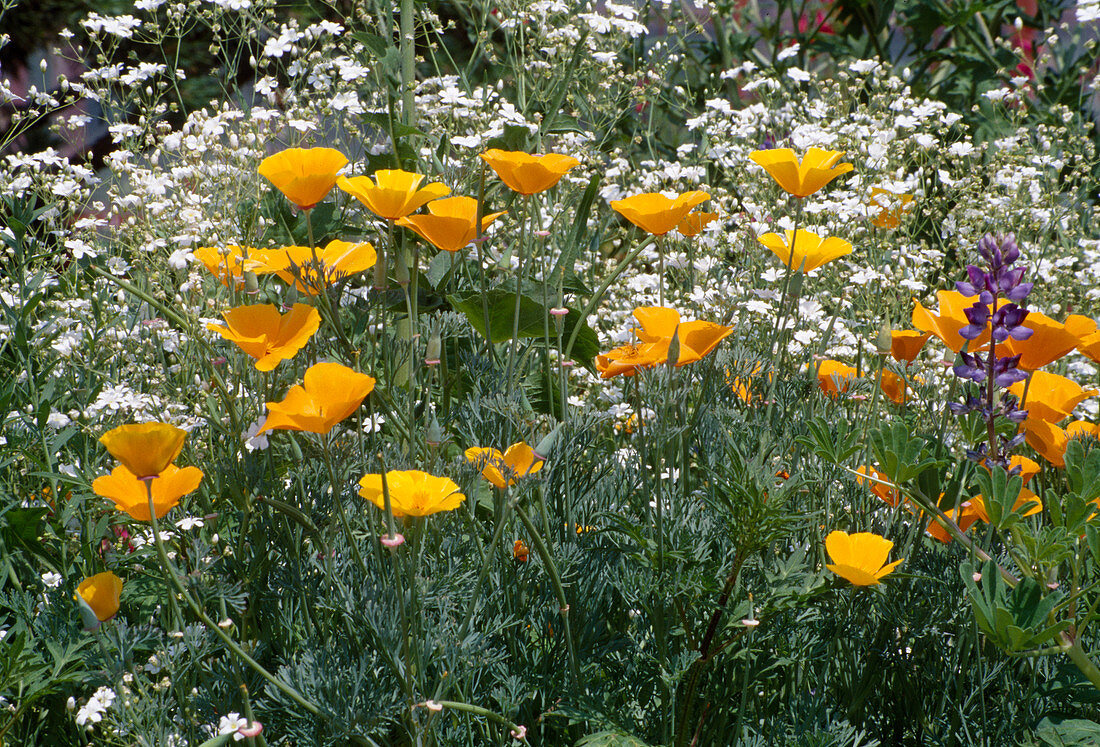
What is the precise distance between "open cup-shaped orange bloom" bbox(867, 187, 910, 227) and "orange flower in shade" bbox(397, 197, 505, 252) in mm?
1197

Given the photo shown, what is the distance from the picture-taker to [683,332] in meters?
1.30

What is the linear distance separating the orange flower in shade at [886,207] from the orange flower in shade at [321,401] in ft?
5.30

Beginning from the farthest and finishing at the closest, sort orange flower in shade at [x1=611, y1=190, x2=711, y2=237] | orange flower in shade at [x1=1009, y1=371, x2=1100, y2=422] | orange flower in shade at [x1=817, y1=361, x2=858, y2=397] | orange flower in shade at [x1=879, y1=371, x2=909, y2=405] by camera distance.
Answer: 1. orange flower in shade at [x1=879, y1=371, x2=909, y2=405]
2. orange flower in shade at [x1=817, y1=361, x2=858, y2=397]
3. orange flower in shade at [x1=611, y1=190, x2=711, y2=237]
4. orange flower in shade at [x1=1009, y1=371, x2=1100, y2=422]

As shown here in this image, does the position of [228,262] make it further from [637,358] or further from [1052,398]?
[1052,398]

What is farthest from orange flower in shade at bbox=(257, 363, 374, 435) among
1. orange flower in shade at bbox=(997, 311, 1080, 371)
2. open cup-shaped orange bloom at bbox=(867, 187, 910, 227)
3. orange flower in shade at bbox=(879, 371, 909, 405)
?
open cup-shaped orange bloom at bbox=(867, 187, 910, 227)

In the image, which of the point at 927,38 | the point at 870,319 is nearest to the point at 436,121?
the point at 870,319

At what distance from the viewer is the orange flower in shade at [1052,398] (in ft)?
4.46

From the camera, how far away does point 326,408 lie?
106cm

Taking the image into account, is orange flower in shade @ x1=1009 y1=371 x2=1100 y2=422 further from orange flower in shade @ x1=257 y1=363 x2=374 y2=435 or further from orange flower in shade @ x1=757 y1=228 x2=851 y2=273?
orange flower in shade @ x1=257 y1=363 x2=374 y2=435

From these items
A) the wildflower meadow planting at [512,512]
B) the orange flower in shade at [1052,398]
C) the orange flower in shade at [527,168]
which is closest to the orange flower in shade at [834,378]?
the wildflower meadow planting at [512,512]

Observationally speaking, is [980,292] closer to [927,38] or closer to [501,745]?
[501,745]

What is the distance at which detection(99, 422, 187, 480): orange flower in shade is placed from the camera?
3.30ft

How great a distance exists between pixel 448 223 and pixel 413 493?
1.53ft

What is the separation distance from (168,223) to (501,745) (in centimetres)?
176
